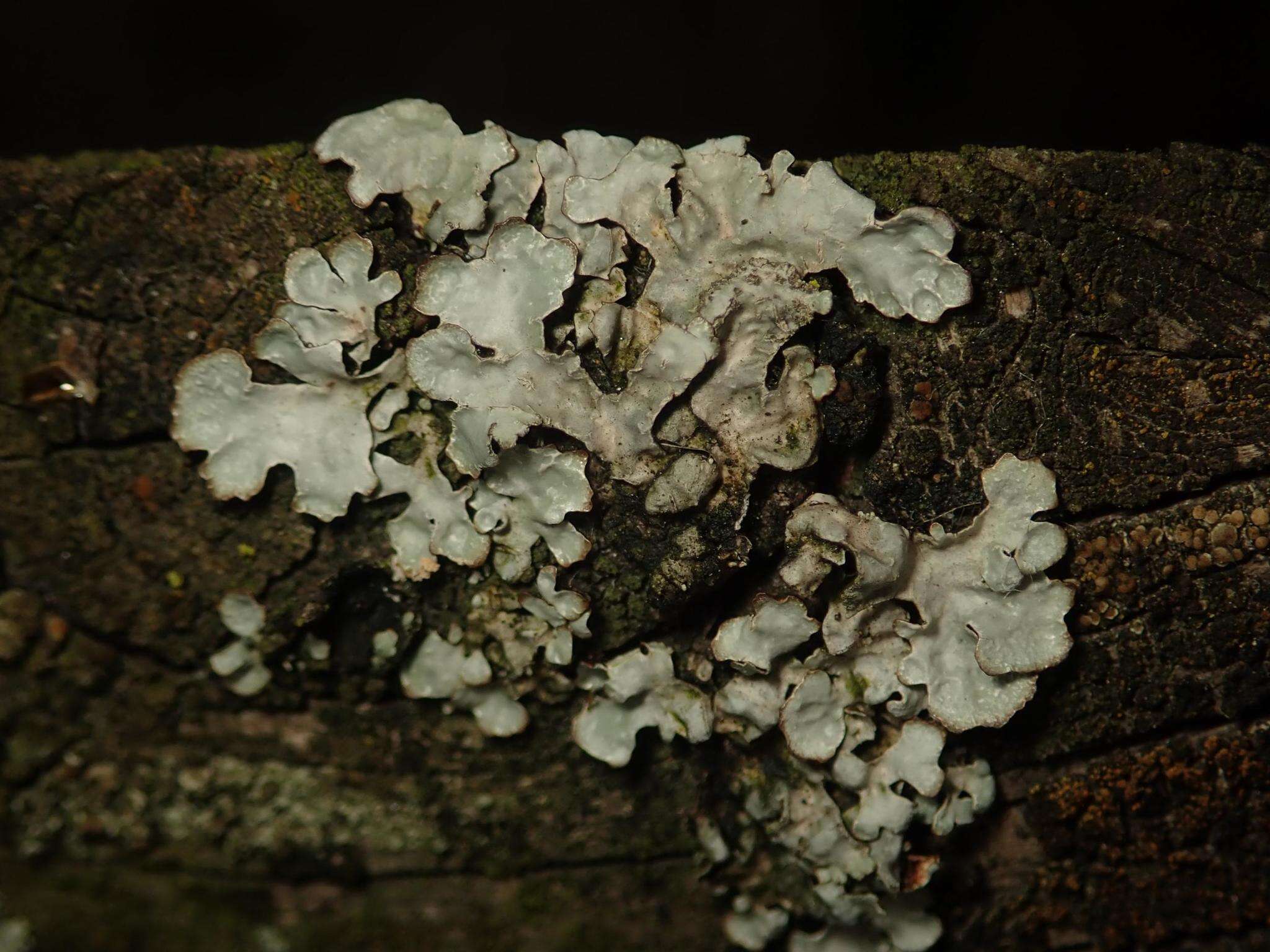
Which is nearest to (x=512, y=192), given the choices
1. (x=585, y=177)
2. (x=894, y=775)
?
(x=585, y=177)

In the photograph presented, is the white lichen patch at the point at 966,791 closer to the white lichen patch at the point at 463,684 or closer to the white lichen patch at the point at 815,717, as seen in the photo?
the white lichen patch at the point at 815,717

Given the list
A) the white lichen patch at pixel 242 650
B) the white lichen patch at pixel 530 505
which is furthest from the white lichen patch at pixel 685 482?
the white lichen patch at pixel 242 650

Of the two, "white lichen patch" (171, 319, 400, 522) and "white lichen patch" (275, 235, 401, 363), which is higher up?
"white lichen patch" (275, 235, 401, 363)

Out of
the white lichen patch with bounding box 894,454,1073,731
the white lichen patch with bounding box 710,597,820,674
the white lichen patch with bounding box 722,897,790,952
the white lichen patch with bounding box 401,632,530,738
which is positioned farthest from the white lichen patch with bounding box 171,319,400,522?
the white lichen patch with bounding box 722,897,790,952

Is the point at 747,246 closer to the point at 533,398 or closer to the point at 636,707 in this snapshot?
the point at 533,398

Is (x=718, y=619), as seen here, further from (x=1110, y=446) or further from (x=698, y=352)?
(x=1110, y=446)

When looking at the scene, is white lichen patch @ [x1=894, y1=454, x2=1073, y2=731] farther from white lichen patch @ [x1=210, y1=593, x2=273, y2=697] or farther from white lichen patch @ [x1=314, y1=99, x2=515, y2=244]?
white lichen patch @ [x1=210, y1=593, x2=273, y2=697]

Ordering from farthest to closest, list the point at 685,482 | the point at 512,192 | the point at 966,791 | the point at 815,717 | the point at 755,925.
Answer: the point at 755,925, the point at 966,791, the point at 815,717, the point at 512,192, the point at 685,482
